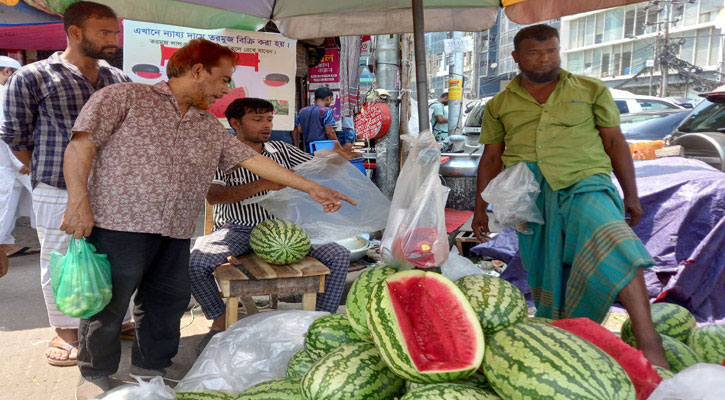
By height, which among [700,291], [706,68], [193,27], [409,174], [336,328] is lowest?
[700,291]

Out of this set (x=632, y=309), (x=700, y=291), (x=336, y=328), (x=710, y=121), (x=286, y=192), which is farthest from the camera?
(x=710, y=121)

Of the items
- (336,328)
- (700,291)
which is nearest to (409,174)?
(336,328)

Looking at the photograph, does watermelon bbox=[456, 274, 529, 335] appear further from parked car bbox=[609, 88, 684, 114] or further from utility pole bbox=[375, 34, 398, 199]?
parked car bbox=[609, 88, 684, 114]

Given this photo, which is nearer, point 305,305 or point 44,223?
point 44,223

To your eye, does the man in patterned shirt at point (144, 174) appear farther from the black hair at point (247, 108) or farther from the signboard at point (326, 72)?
the signboard at point (326, 72)

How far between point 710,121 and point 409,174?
7481 millimetres

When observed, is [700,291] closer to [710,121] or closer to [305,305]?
[305,305]

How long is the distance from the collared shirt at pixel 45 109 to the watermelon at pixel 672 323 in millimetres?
3258

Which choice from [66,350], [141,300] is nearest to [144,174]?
[141,300]

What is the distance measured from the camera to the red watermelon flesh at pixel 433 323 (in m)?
1.26

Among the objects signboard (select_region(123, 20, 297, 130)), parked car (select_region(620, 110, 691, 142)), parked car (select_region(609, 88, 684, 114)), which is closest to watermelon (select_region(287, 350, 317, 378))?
signboard (select_region(123, 20, 297, 130))

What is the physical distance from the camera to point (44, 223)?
322cm

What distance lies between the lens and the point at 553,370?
1115 mm

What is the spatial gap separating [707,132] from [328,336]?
7750mm
